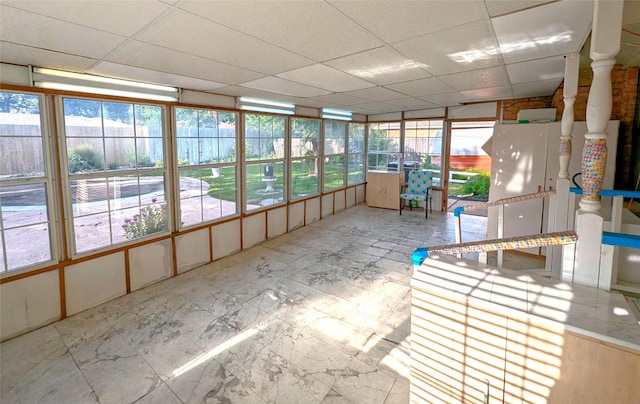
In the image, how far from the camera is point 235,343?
9.22 ft

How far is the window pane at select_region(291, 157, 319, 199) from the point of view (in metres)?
6.48

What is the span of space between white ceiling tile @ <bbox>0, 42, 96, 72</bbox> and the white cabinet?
5.24 meters

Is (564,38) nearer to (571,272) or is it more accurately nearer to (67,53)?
(571,272)

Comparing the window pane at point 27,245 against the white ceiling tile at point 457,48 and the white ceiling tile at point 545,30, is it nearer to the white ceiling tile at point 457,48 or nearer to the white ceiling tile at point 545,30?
the white ceiling tile at point 457,48

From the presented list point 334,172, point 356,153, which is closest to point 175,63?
point 334,172

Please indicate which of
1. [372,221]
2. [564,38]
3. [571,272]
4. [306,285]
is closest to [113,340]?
[306,285]

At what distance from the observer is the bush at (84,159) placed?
10.8 feet

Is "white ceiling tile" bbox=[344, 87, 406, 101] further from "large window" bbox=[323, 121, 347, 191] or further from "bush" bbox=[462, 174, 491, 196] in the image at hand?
"bush" bbox=[462, 174, 491, 196]

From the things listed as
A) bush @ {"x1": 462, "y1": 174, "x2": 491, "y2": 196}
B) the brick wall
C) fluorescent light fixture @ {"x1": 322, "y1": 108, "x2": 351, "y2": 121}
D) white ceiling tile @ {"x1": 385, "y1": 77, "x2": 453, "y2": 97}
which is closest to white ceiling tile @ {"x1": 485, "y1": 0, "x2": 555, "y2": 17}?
white ceiling tile @ {"x1": 385, "y1": 77, "x2": 453, "y2": 97}

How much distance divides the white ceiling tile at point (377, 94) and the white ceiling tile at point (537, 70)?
1.58 m

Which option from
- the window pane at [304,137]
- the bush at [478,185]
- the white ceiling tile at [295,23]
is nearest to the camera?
the white ceiling tile at [295,23]

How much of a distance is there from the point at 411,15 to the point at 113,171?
11.5 ft

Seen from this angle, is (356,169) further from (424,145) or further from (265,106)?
(265,106)

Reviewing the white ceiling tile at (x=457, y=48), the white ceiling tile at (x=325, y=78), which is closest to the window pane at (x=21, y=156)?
the white ceiling tile at (x=325, y=78)
